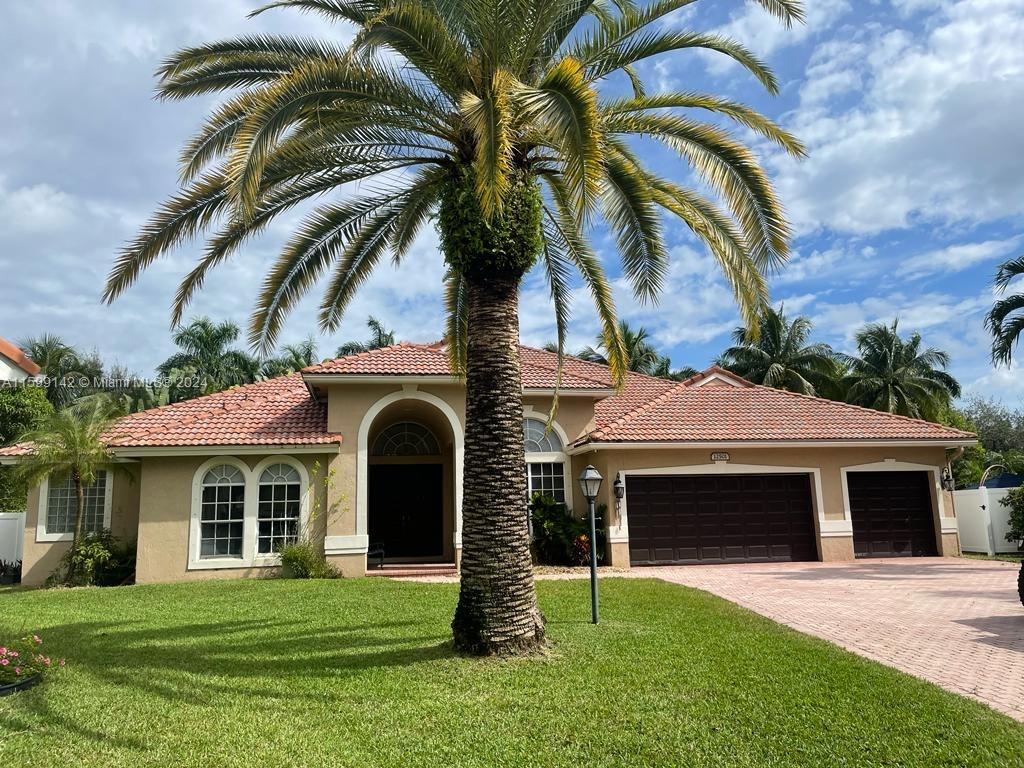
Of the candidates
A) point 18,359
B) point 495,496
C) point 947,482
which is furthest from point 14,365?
point 947,482

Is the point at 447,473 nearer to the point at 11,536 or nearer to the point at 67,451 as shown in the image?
the point at 67,451

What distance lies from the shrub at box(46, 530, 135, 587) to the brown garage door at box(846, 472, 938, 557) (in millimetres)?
18956

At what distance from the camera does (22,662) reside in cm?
770

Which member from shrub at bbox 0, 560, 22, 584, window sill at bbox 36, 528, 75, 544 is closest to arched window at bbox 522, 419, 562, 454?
window sill at bbox 36, 528, 75, 544

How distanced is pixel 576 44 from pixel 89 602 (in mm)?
12940

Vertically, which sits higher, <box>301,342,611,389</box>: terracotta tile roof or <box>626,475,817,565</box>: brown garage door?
<box>301,342,611,389</box>: terracotta tile roof

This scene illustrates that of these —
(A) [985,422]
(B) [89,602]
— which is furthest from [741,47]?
(A) [985,422]

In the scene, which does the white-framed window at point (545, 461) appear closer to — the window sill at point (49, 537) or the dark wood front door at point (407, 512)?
the dark wood front door at point (407, 512)

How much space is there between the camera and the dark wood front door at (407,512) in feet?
70.5

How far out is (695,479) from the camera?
19.4 meters

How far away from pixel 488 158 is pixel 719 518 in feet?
48.3

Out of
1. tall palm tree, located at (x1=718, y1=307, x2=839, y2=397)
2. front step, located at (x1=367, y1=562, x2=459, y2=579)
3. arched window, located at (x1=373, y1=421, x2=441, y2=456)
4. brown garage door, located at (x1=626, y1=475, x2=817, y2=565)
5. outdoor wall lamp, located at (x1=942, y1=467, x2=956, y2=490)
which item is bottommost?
front step, located at (x1=367, y1=562, x2=459, y2=579)

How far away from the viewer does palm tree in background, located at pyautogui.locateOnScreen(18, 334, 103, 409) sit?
139 feet

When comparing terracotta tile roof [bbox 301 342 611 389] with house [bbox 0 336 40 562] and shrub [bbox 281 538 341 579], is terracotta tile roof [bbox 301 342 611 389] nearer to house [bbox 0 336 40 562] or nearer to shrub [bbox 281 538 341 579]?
shrub [bbox 281 538 341 579]
